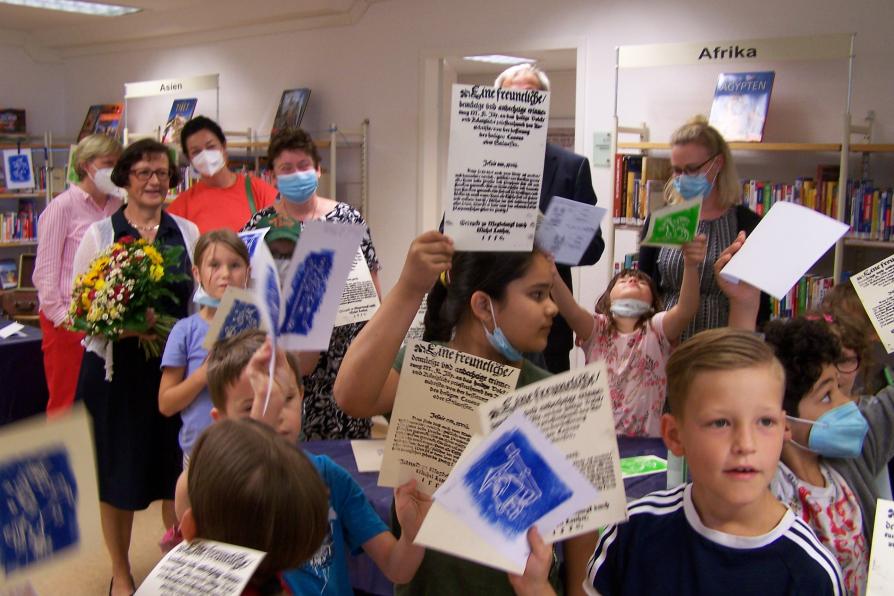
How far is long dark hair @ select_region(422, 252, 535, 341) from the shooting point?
5.14ft

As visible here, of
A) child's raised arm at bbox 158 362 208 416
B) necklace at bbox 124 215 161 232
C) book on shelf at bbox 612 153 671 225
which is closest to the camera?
child's raised arm at bbox 158 362 208 416

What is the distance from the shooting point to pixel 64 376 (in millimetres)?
3951

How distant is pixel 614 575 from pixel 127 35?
797cm

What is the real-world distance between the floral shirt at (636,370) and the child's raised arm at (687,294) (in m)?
0.04

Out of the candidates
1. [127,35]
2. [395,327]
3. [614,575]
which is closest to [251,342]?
[395,327]

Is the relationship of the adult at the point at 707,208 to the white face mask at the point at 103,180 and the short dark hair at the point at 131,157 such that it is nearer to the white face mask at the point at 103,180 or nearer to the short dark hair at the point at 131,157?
the short dark hair at the point at 131,157

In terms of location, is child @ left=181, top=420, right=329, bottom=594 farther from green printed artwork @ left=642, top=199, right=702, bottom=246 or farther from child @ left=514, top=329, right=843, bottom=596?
green printed artwork @ left=642, top=199, right=702, bottom=246

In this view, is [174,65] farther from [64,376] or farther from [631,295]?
[631,295]

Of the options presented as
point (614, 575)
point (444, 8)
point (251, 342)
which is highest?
point (444, 8)

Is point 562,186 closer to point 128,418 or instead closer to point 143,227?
point 143,227

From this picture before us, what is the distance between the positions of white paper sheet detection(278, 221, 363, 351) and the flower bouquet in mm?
1798

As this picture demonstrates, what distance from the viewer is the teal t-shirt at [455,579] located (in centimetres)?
143

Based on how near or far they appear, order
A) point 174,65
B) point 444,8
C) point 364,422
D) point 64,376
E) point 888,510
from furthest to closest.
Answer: point 174,65 → point 444,8 → point 64,376 → point 364,422 → point 888,510

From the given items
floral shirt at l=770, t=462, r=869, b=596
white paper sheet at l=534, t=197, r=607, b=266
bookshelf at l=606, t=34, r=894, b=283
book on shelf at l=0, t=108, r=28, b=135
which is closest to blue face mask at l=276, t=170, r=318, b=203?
white paper sheet at l=534, t=197, r=607, b=266
